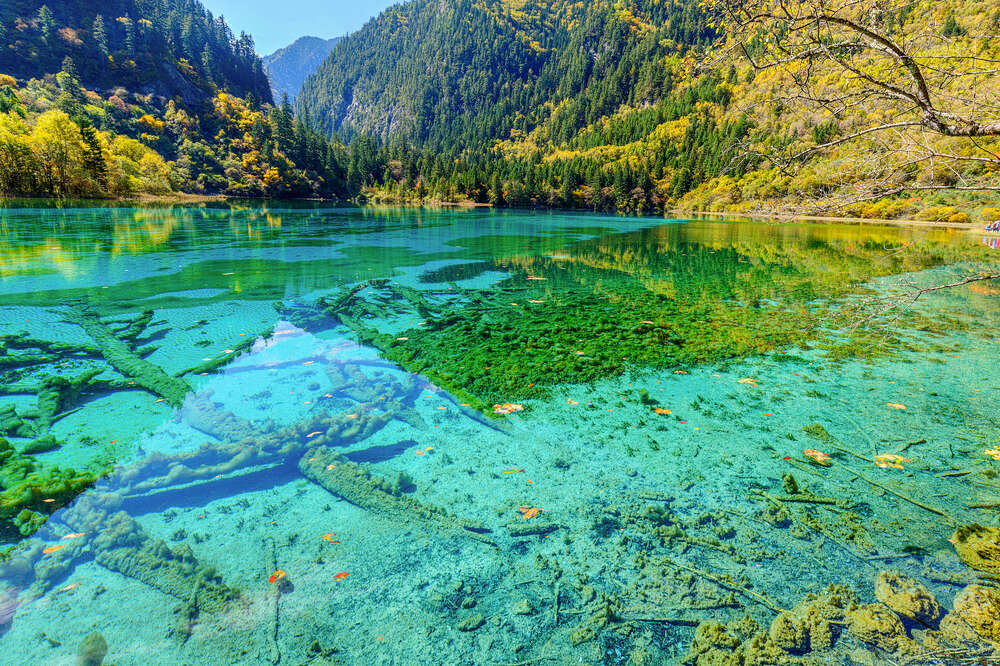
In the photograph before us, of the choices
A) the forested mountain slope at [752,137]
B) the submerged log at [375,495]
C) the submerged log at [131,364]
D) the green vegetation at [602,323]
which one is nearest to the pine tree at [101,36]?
the forested mountain slope at [752,137]

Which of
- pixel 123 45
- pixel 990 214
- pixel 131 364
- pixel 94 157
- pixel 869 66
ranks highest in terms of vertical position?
pixel 123 45

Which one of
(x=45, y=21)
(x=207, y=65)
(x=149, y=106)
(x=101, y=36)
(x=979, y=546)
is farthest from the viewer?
(x=207, y=65)

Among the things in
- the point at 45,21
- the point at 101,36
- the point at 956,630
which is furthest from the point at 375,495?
the point at 45,21

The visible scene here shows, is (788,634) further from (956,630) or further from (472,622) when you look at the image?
(472,622)

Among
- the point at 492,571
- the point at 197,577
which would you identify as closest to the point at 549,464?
the point at 492,571

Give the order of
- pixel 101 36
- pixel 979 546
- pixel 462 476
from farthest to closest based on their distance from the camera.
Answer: pixel 101 36, pixel 462 476, pixel 979 546

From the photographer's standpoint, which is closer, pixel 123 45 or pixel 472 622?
pixel 472 622

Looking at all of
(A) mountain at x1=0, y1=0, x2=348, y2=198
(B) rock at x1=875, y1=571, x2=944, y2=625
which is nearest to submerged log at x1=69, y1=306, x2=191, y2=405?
(B) rock at x1=875, y1=571, x2=944, y2=625
